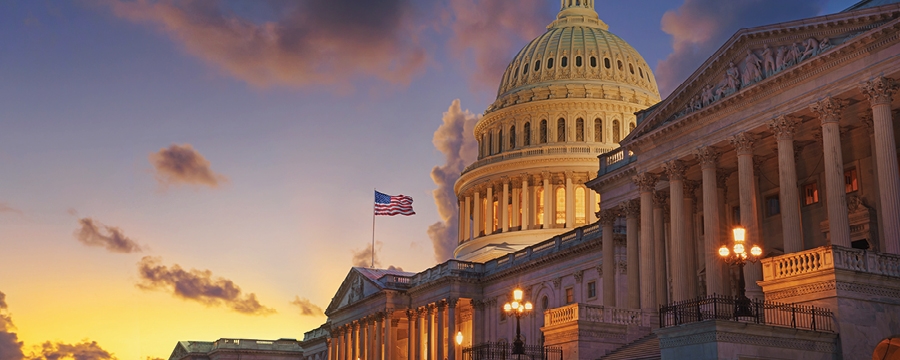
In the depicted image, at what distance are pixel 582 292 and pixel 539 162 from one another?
131 ft

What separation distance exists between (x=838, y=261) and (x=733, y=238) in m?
10.6

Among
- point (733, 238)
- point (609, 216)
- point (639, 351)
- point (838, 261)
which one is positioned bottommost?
point (639, 351)

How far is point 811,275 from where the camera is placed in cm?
3619

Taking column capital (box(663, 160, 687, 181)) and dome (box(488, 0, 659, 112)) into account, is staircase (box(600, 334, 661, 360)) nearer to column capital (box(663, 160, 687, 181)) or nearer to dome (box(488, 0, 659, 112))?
column capital (box(663, 160, 687, 181))

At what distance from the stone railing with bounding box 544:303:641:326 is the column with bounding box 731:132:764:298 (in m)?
8.03

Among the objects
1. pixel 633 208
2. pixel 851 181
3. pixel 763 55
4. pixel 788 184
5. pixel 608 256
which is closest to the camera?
pixel 788 184

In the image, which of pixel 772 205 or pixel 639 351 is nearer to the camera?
pixel 639 351

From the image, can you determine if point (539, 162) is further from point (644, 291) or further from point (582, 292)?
point (644, 291)

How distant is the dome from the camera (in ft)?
373

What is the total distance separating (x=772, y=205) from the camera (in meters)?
50.8

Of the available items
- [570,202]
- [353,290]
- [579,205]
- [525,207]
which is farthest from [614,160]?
[579,205]

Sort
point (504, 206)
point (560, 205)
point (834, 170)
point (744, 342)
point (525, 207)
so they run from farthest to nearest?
1. point (504, 206)
2. point (560, 205)
3. point (525, 207)
4. point (834, 170)
5. point (744, 342)

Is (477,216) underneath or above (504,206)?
above

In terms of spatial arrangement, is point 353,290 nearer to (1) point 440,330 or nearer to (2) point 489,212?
(1) point 440,330
